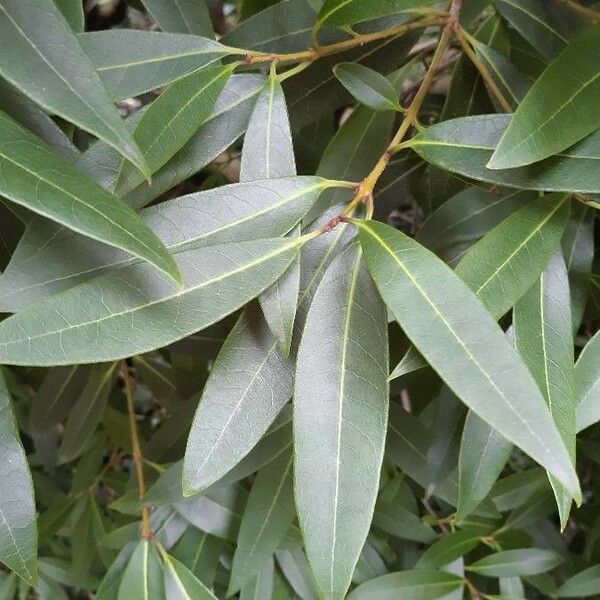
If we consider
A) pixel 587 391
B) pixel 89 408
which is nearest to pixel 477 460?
pixel 587 391

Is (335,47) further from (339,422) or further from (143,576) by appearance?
(143,576)

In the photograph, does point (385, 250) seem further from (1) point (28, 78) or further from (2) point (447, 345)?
(1) point (28, 78)

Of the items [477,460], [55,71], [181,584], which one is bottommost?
[181,584]

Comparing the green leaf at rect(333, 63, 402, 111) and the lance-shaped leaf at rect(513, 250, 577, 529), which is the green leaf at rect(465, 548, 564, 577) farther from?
the green leaf at rect(333, 63, 402, 111)

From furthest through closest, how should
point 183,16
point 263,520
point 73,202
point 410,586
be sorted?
point 410,586 → point 263,520 → point 183,16 → point 73,202

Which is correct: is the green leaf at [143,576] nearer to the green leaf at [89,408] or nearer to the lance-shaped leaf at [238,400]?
the green leaf at [89,408]

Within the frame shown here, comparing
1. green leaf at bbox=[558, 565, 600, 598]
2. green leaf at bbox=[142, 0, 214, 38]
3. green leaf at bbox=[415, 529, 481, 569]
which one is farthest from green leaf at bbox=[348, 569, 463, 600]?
green leaf at bbox=[142, 0, 214, 38]
